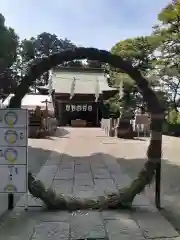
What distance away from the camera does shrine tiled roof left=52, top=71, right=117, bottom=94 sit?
2822 centimetres

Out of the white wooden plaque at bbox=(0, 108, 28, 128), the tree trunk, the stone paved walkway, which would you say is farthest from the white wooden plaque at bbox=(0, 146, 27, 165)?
the stone paved walkway

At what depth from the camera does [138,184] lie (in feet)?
14.9

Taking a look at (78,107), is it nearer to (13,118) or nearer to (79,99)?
(79,99)

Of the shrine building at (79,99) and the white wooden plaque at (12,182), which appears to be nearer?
Result: the white wooden plaque at (12,182)

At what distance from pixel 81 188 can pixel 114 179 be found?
920 millimetres

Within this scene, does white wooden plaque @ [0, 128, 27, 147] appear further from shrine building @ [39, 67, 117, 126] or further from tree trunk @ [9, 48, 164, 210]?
shrine building @ [39, 67, 117, 126]

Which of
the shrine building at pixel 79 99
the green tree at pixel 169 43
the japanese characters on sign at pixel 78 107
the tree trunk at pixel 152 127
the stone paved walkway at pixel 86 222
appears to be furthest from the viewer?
the japanese characters on sign at pixel 78 107

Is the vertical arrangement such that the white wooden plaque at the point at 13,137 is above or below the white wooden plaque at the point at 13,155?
above

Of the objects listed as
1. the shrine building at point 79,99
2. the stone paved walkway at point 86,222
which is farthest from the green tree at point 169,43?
the stone paved walkway at point 86,222

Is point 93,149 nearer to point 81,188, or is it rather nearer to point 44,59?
point 81,188

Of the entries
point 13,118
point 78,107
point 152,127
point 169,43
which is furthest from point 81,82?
point 13,118

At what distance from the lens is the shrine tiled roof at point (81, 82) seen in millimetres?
28219

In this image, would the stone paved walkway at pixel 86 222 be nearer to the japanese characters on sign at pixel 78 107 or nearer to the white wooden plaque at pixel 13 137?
the white wooden plaque at pixel 13 137

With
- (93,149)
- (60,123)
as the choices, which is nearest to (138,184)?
(93,149)
